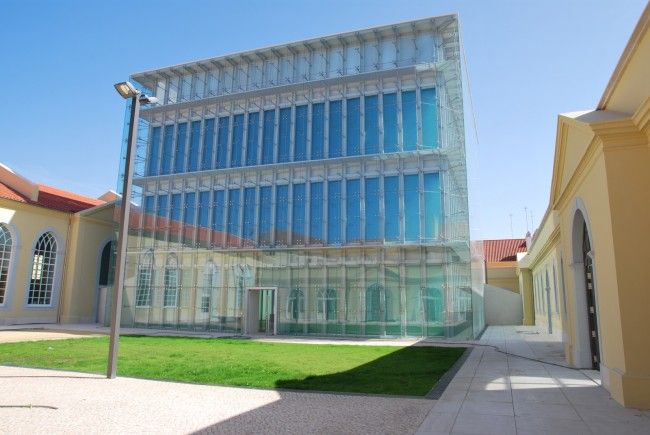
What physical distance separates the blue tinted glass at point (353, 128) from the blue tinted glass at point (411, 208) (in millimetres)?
3160

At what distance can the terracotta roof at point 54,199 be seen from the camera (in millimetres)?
30362

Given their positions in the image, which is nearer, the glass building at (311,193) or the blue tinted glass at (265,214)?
the glass building at (311,193)

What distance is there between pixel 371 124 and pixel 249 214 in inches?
326

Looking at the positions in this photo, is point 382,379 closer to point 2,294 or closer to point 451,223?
point 451,223

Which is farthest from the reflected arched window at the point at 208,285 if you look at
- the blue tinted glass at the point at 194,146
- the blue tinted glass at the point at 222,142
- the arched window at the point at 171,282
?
the blue tinted glass at the point at 194,146

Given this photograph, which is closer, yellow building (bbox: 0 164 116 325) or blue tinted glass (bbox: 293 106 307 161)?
blue tinted glass (bbox: 293 106 307 161)

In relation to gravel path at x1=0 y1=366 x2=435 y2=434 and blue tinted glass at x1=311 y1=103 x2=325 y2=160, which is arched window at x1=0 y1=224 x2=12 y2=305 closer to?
blue tinted glass at x1=311 y1=103 x2=325 y2=160

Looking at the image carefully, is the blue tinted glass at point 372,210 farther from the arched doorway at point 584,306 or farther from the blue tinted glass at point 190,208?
the arched doorway at point 584,306

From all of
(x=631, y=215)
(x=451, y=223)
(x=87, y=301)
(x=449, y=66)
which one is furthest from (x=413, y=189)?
(x=87, y=301)

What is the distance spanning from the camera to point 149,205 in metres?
30.3

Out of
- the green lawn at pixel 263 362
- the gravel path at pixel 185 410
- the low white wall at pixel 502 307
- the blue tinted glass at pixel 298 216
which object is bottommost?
the gravel path at pixel 185 410

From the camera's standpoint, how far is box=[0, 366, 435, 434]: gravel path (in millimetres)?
6645

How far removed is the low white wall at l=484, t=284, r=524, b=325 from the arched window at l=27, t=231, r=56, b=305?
103 ft

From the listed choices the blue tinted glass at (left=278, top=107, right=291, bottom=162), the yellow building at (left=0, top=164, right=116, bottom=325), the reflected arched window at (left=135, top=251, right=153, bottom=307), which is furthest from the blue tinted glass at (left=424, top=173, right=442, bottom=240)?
the yellow building at (left=0, top=164, right=116, bottom=325)
